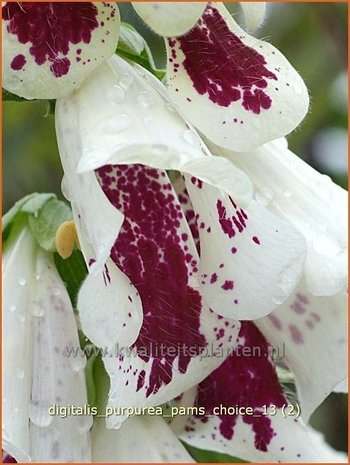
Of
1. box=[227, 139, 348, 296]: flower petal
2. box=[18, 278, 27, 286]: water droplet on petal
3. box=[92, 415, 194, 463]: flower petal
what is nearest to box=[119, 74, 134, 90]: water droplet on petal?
box=[227, 139, 348, 296]: flower petal

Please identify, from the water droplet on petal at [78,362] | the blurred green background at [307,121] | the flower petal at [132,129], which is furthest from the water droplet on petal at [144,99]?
the blurred green background at [307,121]

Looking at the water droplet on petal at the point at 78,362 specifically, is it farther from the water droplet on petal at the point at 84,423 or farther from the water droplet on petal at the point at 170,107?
the water droplet on petal at the point at 170,107

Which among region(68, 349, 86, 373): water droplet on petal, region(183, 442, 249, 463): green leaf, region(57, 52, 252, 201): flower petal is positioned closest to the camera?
region(57, 52, 252, 201): flower petal

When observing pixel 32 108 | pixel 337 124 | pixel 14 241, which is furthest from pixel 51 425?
pixel 337 124

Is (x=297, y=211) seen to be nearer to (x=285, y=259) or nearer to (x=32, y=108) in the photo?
(x=285, y=259)

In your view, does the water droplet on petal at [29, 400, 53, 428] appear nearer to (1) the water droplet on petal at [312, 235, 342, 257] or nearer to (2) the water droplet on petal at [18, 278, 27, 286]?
(2) the water droplet on petal at [18, 278, 27, 286]

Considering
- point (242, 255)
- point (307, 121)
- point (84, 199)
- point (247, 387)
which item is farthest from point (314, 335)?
point (307, 121)
